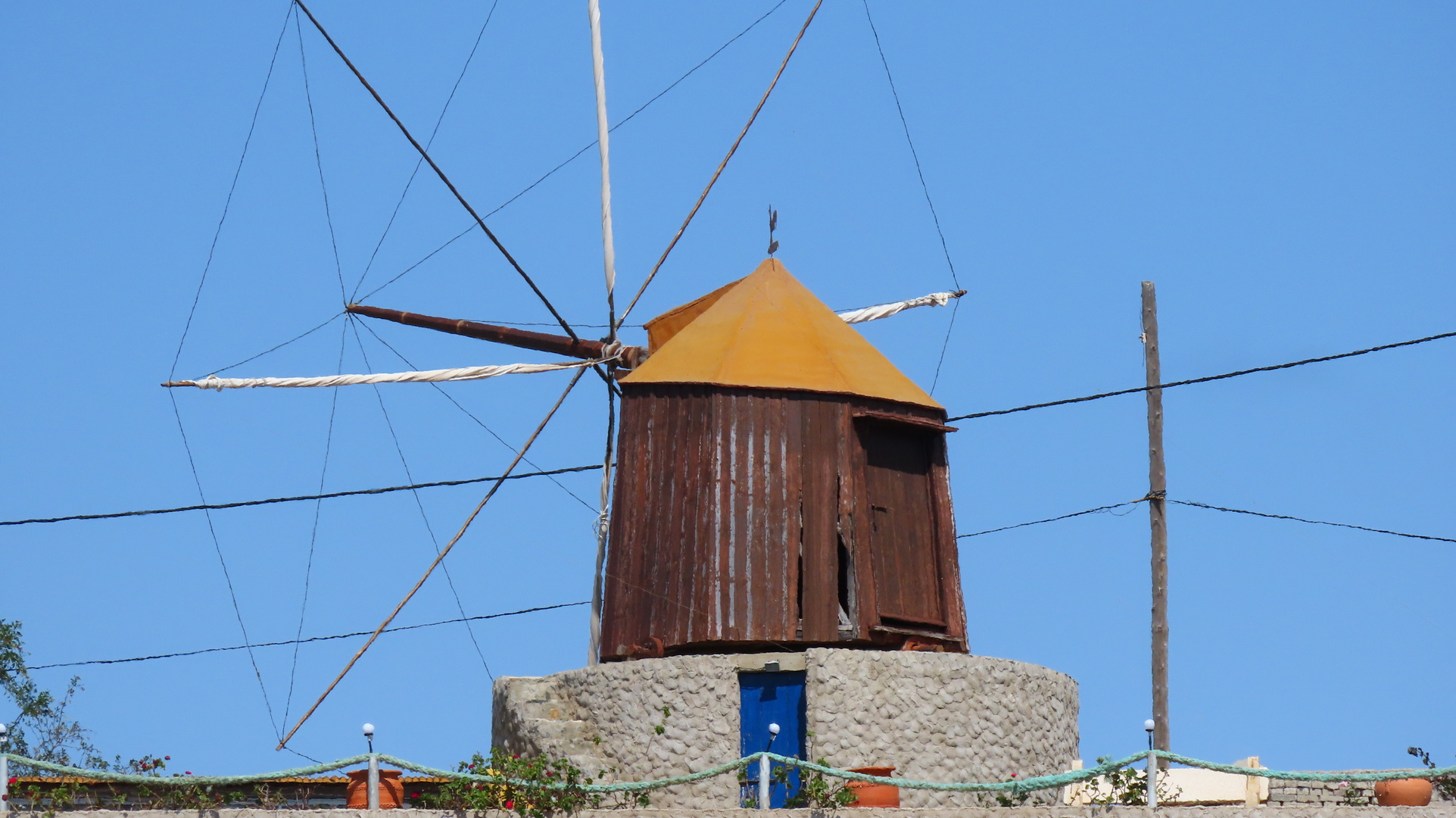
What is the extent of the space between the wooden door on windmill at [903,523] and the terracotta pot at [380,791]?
673 centimetres

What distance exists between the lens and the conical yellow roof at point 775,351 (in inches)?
914

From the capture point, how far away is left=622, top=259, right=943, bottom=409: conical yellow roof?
23.2 meters

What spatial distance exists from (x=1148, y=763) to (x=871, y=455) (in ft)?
20.9

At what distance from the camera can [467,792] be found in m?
18.1

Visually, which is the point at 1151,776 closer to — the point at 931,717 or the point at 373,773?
the point at 931,717

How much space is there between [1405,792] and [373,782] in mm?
10241

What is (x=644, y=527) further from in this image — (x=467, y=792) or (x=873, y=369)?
(x=467, y=792)

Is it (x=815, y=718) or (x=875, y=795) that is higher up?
(x=815, y=718)

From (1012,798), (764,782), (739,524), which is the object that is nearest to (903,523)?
(739,524)

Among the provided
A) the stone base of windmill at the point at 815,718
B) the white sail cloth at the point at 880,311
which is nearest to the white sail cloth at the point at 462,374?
the white sail cloth at the point at 880,311

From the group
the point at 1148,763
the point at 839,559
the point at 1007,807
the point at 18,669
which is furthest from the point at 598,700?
the point at 18,669

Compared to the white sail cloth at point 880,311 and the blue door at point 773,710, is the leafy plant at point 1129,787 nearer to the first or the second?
the blue door at point 773,710

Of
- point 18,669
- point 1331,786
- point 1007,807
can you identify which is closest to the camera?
point 1007,807

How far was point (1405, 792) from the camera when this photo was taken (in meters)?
18.5
